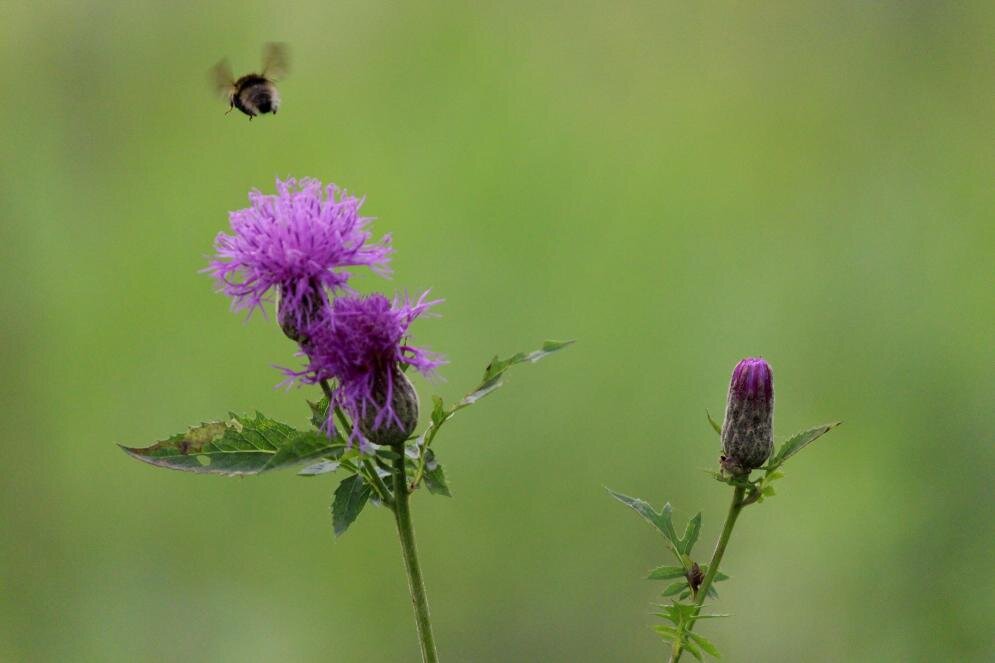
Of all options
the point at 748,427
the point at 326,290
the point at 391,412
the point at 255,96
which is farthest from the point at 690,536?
the point at 255,96

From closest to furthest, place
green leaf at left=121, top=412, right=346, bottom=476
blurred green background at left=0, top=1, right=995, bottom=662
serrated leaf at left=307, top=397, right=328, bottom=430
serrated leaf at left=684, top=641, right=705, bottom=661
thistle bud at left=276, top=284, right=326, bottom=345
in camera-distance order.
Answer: serrated leaf at left=684, top=641, right=705, bottom=661 < green leaf at left=121, top=412, right=346, bottom=476 < serrated leaf at left=307, top=397, right=328, bottom=430 < thistle bud at left=276, top=284, right=326, bottom=345 < blurred green background at left=0, top=1, right=995, bottom=662

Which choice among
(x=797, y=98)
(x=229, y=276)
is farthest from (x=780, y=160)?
(x=229, y=276)

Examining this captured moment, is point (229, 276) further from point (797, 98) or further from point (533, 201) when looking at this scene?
point (797, 98)

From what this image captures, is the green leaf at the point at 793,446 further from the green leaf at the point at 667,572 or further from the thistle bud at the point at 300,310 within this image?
the thistle bud at the point at 300,310

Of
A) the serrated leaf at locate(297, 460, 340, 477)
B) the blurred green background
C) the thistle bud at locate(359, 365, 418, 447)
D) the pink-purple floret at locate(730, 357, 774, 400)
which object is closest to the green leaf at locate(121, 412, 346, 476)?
the serrated leaf at locate(297, 460, 340, 477)

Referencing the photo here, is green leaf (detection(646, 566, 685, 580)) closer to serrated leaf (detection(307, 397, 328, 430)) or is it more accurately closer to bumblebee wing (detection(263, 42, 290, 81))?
serrated leaf (detection(307, 397, 328, 430))

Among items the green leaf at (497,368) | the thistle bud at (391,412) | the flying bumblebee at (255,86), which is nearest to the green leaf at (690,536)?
the green leaf at (497,368)
